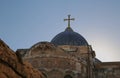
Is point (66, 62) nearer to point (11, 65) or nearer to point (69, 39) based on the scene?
point (69, 39)

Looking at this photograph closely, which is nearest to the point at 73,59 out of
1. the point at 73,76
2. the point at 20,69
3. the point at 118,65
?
the point at 73,76

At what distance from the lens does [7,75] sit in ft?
26.9

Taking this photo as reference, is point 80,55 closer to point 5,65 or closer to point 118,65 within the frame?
point 118,65

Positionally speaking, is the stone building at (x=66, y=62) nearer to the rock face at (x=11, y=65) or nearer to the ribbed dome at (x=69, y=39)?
the ribbed dome at (x=69, y=39)

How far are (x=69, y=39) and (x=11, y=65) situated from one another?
58.0ft

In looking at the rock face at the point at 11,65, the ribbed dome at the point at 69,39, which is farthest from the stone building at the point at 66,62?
the rock face at the point at 11,65

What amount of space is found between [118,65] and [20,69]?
16694mm

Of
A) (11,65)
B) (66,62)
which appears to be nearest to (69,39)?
(66,62)

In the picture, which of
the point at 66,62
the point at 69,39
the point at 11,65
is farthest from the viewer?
the point at 69,39

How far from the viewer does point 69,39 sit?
85.4ft

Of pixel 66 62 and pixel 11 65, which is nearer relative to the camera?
pixel 11 65

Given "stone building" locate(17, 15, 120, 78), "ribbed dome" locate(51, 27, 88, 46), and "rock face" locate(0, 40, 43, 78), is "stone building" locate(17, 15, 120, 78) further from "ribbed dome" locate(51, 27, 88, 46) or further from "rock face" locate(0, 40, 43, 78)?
"rock face" locate(0, 40, 43, 78)

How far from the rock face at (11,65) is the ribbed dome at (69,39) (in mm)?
16374

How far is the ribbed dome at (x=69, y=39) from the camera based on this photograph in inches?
1019
